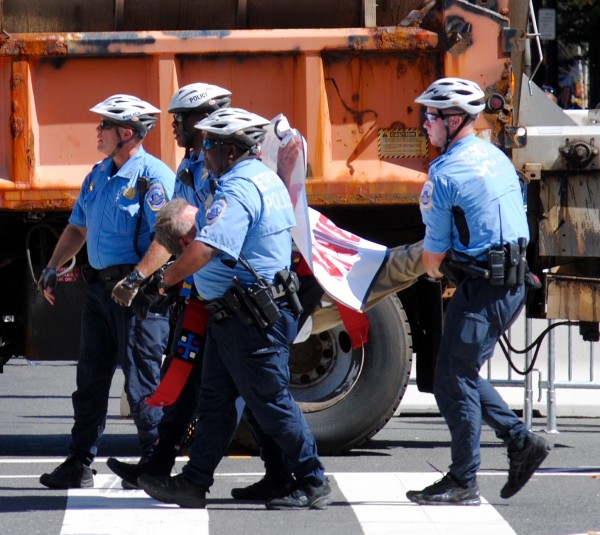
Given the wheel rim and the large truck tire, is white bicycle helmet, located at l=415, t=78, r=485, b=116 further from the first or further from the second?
the wheel rim

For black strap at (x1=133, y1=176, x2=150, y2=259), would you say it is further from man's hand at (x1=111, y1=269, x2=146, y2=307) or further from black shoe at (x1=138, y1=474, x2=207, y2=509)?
black shoe at (x1=138, y1=474, x2=207, y2=509)

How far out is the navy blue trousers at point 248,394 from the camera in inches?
247

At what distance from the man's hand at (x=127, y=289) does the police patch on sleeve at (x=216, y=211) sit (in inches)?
20.4

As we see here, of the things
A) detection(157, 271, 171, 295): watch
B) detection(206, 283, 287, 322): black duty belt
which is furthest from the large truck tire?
detection(157, 271, 171, 295): watch

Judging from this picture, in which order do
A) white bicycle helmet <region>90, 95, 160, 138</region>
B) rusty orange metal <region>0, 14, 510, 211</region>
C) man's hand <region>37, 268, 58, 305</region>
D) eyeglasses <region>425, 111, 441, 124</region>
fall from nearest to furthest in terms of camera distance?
eyeglasses <region>425, 111, 441, 124</region>, white bicycle helmet <region>90, 95, 160, 138</region>, man's hand <region>37, 268, 58, 305</region>, rusty orange metal <region>0, 14, 510, 211</region>

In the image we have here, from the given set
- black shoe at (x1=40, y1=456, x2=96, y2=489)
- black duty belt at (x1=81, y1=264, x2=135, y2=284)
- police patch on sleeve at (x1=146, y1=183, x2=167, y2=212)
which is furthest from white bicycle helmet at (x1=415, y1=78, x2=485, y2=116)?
black shoe at (x1=40, y1=456, x2=96, y2=489)

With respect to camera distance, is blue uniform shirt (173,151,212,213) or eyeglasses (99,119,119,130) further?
eyeglasses (99,119,119,130)

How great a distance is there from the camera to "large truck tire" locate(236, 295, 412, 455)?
A: 8.29 m

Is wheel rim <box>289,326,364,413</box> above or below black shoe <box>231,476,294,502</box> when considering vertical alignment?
above

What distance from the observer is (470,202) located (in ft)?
21.1

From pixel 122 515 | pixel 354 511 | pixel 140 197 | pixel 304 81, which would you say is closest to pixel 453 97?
pixel 304 81

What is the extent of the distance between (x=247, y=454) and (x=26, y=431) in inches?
84.1

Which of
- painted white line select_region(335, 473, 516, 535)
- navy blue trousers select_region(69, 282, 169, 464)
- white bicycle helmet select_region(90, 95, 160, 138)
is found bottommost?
painted white line select_region(335, 473, 516, 535)

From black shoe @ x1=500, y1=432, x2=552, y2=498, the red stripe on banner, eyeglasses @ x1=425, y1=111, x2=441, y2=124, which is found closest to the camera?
black shoe @ x1=500, y1=432, x2=552, y2=498
